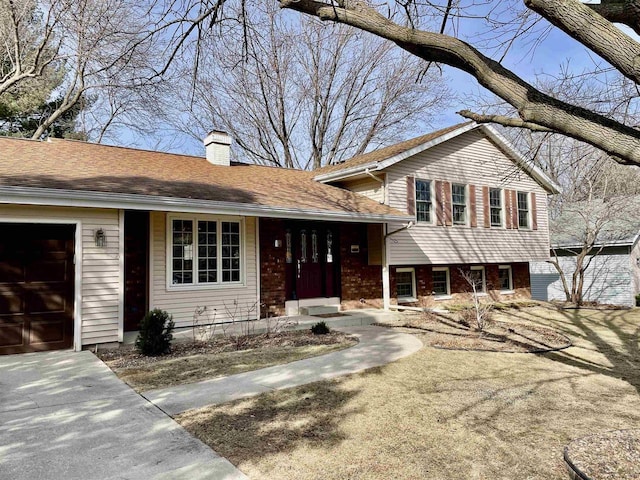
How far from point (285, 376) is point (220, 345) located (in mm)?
2370

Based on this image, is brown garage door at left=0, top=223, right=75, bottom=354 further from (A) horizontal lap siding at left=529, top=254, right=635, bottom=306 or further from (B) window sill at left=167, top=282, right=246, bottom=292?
(A) horizontal lap siding at left=529, top=254, right=635, bottom=306

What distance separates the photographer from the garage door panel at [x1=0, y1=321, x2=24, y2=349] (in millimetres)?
6469

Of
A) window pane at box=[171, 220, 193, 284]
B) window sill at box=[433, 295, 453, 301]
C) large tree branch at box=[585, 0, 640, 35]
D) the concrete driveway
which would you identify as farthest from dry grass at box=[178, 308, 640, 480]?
window sill at box=[433, 295, 453, 301]

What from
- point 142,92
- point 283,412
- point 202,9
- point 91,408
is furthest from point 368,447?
point 142,92

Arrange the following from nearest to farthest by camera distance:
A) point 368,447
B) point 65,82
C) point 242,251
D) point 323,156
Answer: point 368,447 → point 242,251 → point 65,82 → point 323,156

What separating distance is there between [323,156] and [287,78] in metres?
4.50

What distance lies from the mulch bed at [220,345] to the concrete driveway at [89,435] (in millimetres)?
877

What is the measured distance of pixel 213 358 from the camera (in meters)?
6.58

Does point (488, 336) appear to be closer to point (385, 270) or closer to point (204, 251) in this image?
point (385, 270)

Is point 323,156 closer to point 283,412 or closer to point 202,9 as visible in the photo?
point 202,9

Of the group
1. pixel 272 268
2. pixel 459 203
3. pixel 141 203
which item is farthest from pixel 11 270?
pixel 459 203

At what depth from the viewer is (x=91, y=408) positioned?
436 centimetres

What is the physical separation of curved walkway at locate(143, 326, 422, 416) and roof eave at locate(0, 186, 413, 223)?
291 cm

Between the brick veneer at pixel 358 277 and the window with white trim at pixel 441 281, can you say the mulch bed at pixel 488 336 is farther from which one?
the window with white trim at pixel 441 281
